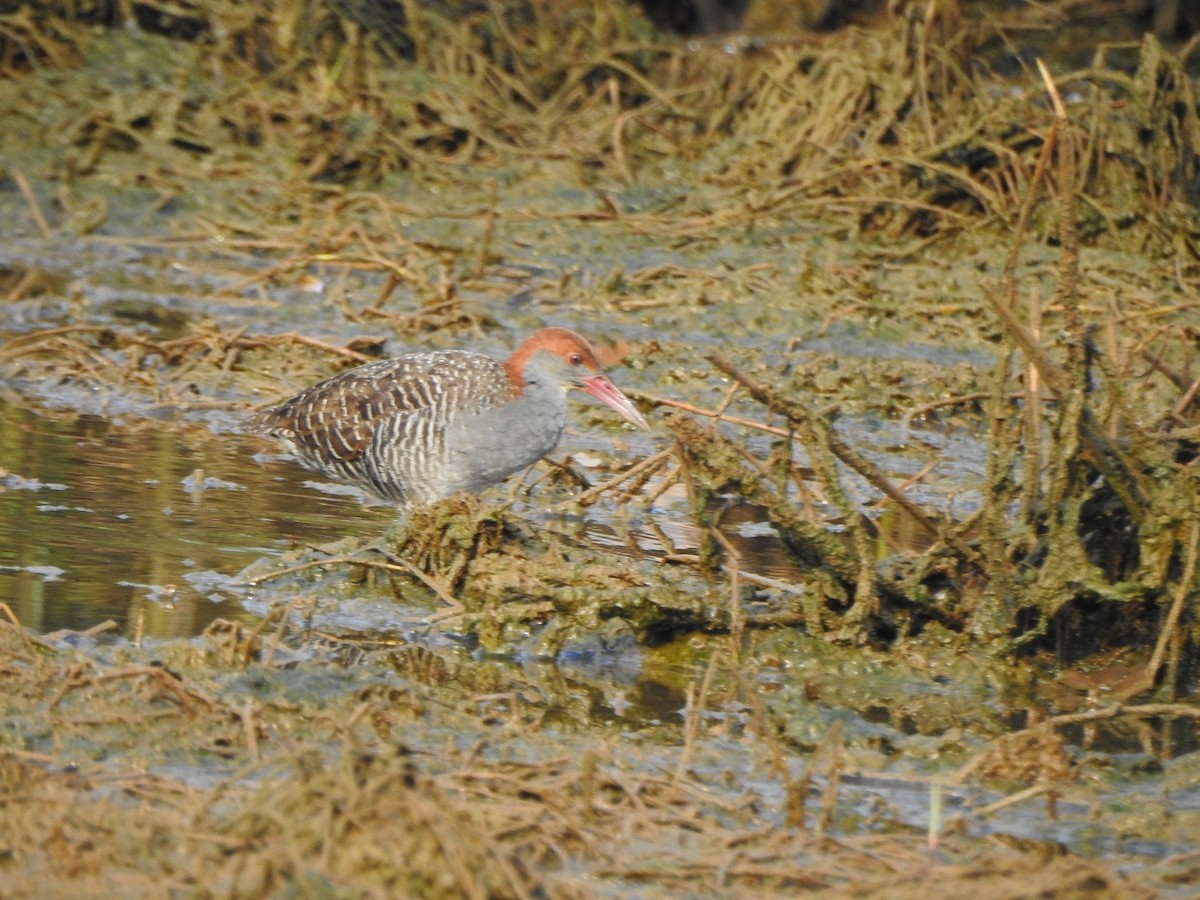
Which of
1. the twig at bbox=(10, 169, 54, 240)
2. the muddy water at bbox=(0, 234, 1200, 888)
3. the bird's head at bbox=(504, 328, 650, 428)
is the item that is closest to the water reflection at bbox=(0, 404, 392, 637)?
the muddy water at bbox=(0, 234, 1200, 888)

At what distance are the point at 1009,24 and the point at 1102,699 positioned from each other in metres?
7.52

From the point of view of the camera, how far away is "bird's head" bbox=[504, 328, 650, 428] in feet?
21.9

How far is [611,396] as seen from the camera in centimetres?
690

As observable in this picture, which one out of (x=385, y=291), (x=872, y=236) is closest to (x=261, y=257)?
(x=385, y=291)

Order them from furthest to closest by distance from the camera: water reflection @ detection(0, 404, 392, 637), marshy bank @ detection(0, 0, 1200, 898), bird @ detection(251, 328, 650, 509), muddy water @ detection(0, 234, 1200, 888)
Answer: bird @ detection(251, 328, 650, 509)
water reflection @ detection(0, 404, 392, 637)
muddy water @ detection(0, 234, 1200, 888)
marshy bank @ detection(0, 0, 1200, 898)

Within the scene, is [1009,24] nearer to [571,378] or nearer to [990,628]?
[571,378]

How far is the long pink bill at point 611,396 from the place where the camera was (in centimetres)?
684

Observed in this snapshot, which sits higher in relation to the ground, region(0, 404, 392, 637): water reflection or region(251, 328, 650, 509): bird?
region(251, 328, 650, 509): bird

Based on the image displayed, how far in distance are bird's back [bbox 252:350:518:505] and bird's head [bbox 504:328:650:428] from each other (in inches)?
3.1

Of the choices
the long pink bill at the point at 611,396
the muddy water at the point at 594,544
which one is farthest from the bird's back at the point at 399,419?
the long pink bill at the point at 611,396

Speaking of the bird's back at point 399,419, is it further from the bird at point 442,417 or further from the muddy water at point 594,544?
the muddy water at point 594,544

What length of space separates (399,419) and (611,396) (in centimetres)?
85

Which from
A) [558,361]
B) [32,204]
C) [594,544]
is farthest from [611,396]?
[32,204]

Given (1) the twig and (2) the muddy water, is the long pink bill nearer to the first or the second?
(2) the muddy water
